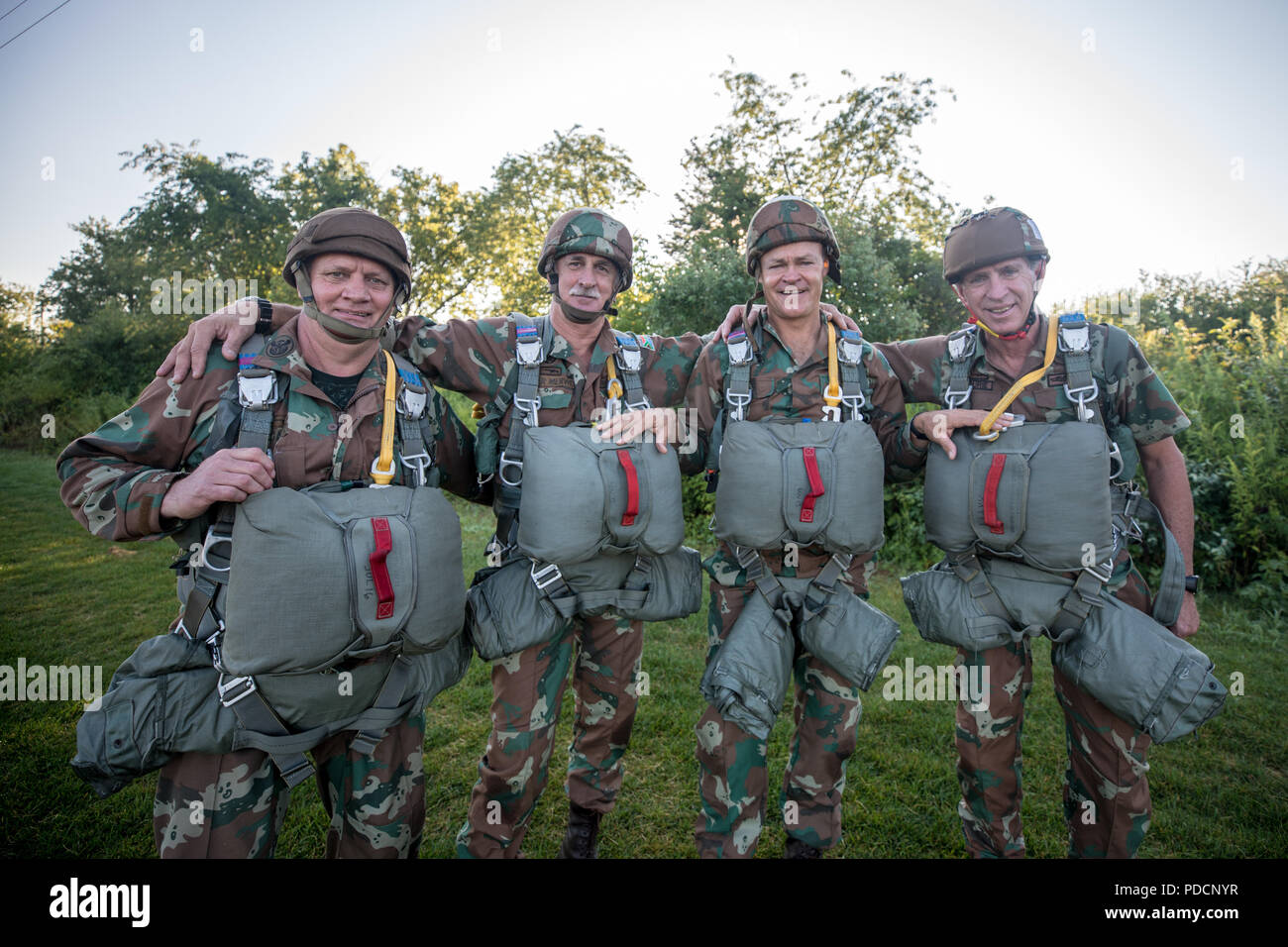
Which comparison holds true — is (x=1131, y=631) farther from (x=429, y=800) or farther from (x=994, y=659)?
(x=429, y=800)

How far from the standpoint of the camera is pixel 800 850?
10.6 ft

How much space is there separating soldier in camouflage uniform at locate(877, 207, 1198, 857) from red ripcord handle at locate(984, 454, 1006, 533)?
0.77 ft

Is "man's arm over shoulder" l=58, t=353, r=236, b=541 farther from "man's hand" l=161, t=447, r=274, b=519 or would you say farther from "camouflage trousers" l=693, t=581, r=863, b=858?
"camouflage trousers" l=693, t=581, r=863, b=858

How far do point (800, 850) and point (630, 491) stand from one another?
2075 millimetres

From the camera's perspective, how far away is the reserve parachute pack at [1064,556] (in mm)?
2783

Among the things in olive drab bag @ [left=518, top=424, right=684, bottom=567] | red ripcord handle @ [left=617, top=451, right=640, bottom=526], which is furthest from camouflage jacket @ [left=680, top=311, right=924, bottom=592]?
red ripcord handle @ [left=617, top=451, right=640, bottom=526]

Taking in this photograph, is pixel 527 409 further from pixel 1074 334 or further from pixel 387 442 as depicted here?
pixel 1074 334

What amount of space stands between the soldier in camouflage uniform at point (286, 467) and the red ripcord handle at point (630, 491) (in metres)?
1.10

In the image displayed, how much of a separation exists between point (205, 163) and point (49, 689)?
2659 cm

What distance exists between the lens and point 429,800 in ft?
13.3

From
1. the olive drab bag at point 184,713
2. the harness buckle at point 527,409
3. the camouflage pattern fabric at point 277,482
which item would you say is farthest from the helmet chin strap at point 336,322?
the olive drab bag at point 184,713

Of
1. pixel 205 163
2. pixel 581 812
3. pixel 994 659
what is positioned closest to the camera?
pixel 994 659

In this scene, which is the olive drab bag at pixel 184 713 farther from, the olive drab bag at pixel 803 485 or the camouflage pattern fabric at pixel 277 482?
the olive drab bag at pixel 803 485
